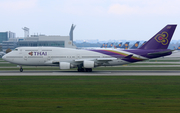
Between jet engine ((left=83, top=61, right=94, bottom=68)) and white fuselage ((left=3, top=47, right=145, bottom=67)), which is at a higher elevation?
white fuselage ((left=3, top=47, right=145, bottom=67))

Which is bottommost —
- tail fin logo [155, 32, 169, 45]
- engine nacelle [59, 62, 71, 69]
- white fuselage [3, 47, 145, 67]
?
engine nacelle [59, 62, 71, 69]

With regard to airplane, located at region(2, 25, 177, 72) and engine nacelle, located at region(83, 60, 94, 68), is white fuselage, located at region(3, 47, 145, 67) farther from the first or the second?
engine nacelle, located at region(83, 60, 94, 68)

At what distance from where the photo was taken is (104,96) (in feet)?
60.8

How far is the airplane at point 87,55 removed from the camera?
39.2m

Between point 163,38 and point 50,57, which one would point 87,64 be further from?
point 163,38

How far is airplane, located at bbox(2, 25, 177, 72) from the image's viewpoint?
1542 inches

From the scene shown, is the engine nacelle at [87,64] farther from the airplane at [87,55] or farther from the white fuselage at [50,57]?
the white fuselage at [50,57]

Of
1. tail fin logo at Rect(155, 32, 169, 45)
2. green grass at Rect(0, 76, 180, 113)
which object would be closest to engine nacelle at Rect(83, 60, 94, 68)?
tail fin logo at Rect(155, 32, 169, 45)

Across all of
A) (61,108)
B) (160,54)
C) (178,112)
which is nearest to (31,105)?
(61,108)

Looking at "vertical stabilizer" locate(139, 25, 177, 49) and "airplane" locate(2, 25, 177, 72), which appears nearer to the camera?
"airplane" locate(2, 25, 177, 72)

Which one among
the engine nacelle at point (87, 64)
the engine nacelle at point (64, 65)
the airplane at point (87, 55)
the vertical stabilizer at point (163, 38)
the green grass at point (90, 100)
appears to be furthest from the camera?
the vertical stabilizer at point (163, 38)

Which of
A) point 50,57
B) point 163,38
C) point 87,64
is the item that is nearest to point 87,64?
point 87,64

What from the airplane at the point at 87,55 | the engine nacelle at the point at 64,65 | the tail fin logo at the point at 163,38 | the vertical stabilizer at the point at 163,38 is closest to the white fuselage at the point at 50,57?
the airplane at the point at 87,55

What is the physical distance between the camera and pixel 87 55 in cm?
3988
